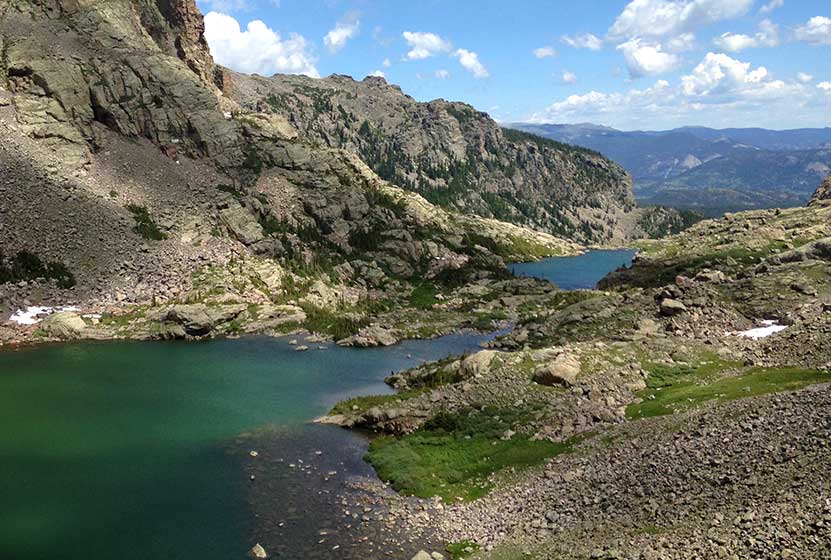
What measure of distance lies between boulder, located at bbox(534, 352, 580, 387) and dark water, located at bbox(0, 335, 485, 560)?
20.3 meters

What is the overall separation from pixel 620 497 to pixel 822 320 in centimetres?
3943

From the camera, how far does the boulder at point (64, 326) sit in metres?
104

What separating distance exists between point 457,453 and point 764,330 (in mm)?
44377

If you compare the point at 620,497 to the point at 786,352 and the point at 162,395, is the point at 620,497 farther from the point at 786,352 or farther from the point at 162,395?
the point at 162,395

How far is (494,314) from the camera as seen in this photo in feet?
452

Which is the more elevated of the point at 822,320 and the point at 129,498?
the point at 822,320

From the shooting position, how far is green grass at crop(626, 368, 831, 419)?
5081cm

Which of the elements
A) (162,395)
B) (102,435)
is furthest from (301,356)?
(102,435)

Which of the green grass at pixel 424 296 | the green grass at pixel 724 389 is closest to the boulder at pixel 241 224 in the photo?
the green grass at pixel 424 296

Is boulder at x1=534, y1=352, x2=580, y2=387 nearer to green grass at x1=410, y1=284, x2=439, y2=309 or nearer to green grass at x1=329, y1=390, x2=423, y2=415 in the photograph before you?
green grass at x1=329, y1=390, x2=423, y2=415

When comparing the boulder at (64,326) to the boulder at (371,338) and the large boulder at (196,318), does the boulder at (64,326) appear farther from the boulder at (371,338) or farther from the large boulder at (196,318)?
the boulder at (371,338)

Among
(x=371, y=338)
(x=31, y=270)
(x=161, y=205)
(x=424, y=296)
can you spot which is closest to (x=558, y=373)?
(x=371, y=338)

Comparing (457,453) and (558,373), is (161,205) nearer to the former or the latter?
(558,373)

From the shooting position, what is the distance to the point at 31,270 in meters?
114
